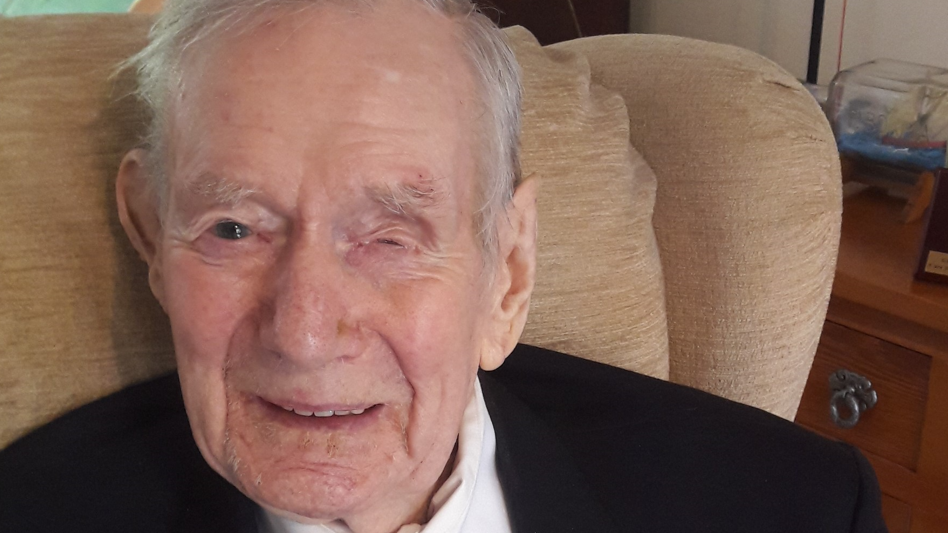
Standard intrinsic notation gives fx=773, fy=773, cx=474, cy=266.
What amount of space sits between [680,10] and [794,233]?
4.30ft

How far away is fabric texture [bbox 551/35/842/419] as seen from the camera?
3.26ft

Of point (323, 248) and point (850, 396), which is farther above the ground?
point (323, 248)

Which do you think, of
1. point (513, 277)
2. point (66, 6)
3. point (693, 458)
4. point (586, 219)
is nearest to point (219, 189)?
point (513, 277)

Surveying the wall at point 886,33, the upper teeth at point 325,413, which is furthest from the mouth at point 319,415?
the wall at point 886,33

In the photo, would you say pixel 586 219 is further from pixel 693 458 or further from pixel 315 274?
pixel 315 274

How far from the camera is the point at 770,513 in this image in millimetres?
918

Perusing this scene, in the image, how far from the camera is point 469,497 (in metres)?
0.84

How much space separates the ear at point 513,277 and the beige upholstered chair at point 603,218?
0.11 metres

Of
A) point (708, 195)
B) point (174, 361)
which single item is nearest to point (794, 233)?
point (708, 195)

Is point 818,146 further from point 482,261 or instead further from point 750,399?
point 482,261

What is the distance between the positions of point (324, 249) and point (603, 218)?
1.40 ft

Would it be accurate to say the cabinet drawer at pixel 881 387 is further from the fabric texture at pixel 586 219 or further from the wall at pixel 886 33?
the wall at pixel 886 33

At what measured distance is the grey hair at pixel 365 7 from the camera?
692mm

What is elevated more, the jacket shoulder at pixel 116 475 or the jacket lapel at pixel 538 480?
the jacket shoulder at pixel 116 475
